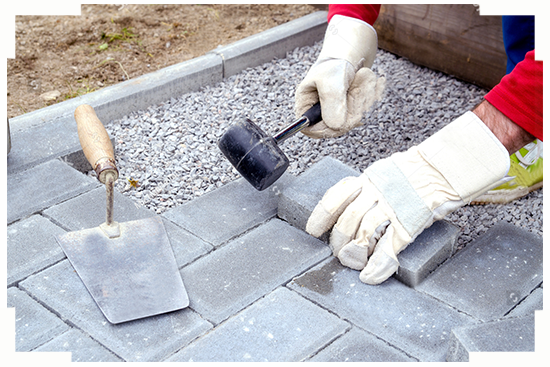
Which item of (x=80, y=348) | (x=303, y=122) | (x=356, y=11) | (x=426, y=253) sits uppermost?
(x=356, y=11)

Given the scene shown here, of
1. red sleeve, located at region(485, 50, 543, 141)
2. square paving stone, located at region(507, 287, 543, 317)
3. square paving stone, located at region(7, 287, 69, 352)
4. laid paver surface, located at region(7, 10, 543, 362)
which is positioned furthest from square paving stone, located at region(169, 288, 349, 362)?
red sleeve, located at region(485, 50, 543, 141)

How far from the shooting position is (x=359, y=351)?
2143 mm

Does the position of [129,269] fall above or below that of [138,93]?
below

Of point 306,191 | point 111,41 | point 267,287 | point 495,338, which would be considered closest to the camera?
point 495,338

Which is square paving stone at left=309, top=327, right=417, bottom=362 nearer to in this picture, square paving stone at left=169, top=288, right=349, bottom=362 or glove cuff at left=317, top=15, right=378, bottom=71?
square paving stone at left=169, top=288, right=349, bottom=362

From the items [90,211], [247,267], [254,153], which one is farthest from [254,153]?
[90,211]

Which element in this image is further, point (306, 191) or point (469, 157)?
point (306, 191)

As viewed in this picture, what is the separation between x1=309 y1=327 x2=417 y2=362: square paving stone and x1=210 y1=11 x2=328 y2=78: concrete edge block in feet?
7.87

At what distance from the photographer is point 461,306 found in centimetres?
235

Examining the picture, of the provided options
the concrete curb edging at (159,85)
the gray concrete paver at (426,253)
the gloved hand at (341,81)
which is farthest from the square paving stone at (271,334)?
the concrete curb edging at (159,85)

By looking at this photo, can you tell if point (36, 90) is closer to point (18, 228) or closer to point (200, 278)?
point (18, 228)

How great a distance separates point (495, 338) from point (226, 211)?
137 centimetres

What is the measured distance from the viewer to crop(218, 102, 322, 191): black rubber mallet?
252 cm

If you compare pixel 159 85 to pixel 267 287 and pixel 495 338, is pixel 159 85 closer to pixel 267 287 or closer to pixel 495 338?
pixel 267 287
